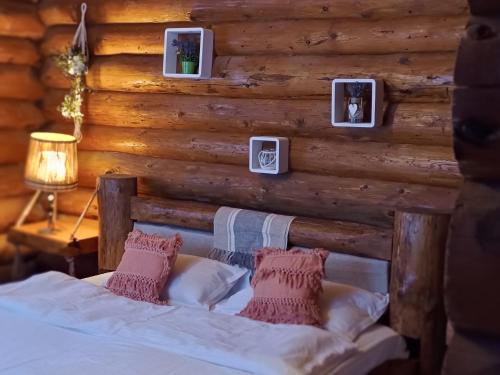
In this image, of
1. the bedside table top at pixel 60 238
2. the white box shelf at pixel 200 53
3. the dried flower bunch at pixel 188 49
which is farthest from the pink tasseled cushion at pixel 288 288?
the bedside table top at pixel 60 238

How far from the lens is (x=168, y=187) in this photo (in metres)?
4.44

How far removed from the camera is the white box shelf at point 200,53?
4.08 meters

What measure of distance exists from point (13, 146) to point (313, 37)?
7.78 ft

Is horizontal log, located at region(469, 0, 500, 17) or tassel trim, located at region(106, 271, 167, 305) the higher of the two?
horizontal log, located at region(469, 0, 500, 17)

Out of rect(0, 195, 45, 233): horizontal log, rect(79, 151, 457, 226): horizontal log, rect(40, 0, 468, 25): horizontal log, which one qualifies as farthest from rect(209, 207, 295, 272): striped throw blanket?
rect(0, 195, 45, 233): horizontal log

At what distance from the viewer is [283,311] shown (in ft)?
10.6

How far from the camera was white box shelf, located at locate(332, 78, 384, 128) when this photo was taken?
353 cm

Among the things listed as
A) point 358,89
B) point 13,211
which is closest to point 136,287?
point 358,89

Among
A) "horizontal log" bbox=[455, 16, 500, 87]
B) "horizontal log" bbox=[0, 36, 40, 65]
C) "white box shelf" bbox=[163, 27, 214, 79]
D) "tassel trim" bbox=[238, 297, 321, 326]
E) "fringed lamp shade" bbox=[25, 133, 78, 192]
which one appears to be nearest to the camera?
"horizontal log" bbox=[455, 16, 500, 87]

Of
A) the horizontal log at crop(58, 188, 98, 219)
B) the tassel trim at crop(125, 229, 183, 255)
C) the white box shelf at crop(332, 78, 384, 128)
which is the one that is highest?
the white box shelf at crop(332, 78, 384, 128)

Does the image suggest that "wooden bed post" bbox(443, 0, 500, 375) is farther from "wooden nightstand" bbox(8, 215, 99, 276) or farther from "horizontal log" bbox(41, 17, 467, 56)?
"wooden nightstand" bbox(8, 215, 99, 276)

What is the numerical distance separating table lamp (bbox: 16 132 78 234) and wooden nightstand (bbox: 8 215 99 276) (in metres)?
0.10

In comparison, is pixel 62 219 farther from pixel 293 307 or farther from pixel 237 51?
pixel 293 307

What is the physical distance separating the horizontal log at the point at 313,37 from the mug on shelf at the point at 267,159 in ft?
1.86
